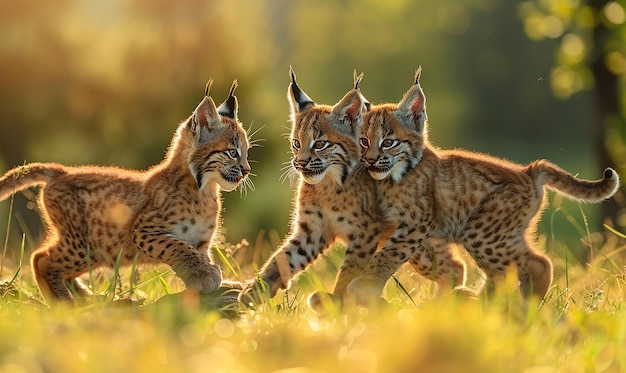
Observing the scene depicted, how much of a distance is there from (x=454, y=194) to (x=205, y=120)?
2.14 metres

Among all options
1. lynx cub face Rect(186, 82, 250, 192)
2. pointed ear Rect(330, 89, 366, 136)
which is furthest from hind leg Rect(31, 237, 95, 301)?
pointed ear Rect(330, 89, 366, 136)

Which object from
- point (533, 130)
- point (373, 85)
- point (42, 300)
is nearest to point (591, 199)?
point (42, 300)

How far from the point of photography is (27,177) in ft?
26.3

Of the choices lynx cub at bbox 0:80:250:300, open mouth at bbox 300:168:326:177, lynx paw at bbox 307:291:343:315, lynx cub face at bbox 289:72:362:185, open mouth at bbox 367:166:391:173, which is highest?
lynx cub face at bbox 289:72:362:185

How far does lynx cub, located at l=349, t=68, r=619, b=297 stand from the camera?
7492 millimetres

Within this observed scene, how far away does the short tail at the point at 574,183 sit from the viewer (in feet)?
26.3

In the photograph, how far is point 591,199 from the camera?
8133mm

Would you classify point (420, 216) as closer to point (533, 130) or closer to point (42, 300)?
point (42, 300)

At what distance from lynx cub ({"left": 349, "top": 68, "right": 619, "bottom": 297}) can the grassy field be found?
3.27ft

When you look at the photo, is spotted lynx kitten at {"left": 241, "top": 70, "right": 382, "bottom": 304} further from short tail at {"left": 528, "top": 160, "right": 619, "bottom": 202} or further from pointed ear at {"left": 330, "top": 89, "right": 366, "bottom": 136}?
short tail at {"left": 528, "top": 160, "right": 619, "bottom": 202}

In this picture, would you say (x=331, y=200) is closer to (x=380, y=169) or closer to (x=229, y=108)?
(x=380, y=169)

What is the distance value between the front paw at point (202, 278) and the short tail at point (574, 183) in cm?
294

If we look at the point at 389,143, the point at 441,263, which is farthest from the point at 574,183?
the point at 389,143

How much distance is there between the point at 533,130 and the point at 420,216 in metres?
38.1
